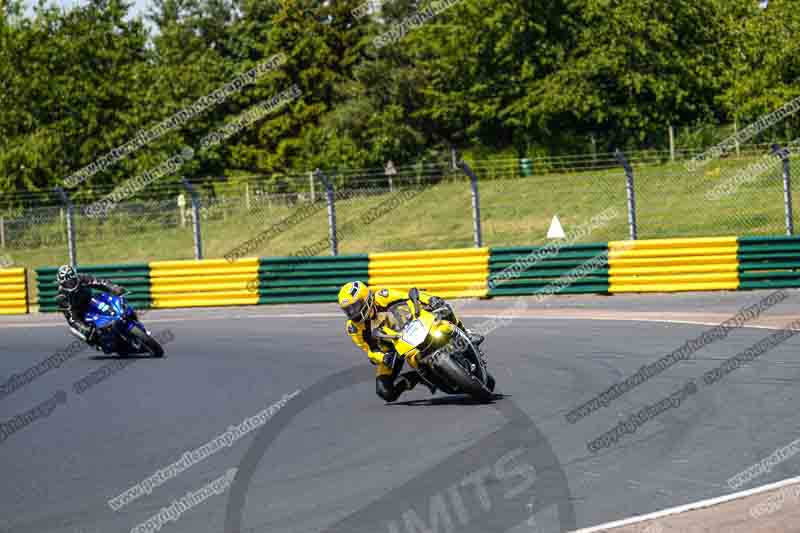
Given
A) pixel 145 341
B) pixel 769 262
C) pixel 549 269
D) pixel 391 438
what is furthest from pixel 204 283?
pixel 391 438

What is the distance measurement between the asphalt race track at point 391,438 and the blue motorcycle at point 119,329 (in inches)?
16.1

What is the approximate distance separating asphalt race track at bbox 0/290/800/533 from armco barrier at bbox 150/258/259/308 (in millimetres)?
6544

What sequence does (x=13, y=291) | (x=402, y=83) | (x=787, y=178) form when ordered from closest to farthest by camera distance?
1. (x=787, y=178)
2. (x=13, y=291)
3. (x=402, y=83)

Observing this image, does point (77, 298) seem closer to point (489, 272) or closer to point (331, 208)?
point (331, 208)

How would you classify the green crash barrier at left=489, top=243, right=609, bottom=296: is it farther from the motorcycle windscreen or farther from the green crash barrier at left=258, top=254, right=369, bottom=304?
the motorcycle windscreen

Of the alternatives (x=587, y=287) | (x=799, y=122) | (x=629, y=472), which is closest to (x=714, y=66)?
(x=799, y=122)

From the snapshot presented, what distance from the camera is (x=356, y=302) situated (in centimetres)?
1065

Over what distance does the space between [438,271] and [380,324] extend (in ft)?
35.6

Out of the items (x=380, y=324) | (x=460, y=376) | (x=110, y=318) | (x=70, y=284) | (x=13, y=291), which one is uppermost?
(x=70, y=284)

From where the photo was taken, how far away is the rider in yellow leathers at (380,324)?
419 inches

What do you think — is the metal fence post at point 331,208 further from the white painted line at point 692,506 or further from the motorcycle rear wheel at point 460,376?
the white painted line at point 692,506

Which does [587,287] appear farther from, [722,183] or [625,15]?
[625,15]

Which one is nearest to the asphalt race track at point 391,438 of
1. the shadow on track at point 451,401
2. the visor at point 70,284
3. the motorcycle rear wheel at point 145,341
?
the shadow on track at point 451,401

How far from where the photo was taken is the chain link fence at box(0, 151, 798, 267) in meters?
26.1
